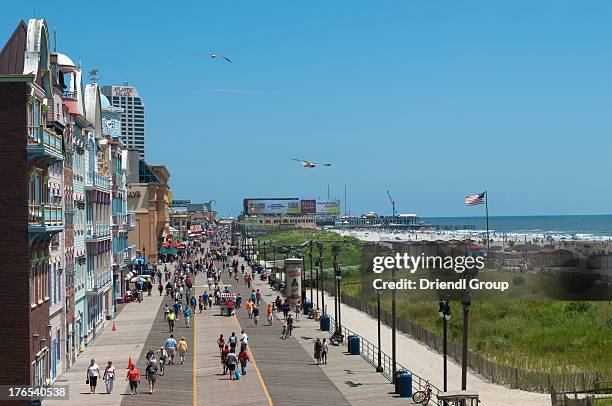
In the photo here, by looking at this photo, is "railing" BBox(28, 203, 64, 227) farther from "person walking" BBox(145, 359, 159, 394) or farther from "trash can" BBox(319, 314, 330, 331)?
"trash can" BBox(319, 314, 330, 331)

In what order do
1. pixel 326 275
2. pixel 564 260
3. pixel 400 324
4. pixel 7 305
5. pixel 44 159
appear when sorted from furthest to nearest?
pixel 326 275, pixel 564 260, pixel 400 324, pixel 44 159, pixel 7 305

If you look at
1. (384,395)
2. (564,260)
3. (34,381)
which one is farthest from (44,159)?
(564,260)

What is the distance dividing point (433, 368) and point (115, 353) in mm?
13998

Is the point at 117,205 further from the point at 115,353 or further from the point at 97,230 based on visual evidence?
the point at 115,353

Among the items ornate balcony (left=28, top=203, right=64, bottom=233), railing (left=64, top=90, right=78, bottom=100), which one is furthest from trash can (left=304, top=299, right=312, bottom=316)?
ornate balcony (left=28, top=203, right=64, bottom=233)

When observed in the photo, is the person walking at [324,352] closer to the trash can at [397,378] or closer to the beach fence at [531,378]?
the trash can at [397,378]

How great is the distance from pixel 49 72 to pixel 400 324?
27.8 meters

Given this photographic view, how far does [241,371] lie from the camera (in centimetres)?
3853

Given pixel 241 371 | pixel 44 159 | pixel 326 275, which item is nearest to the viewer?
pixel 44 159

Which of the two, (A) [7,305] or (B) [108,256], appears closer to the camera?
(A) [7,305]

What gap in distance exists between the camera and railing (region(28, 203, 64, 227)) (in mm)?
31781

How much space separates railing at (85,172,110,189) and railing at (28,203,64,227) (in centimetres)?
1553

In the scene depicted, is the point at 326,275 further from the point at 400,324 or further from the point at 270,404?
the point at 270,404

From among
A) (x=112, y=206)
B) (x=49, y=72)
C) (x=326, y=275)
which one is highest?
(x=49, y=72)
